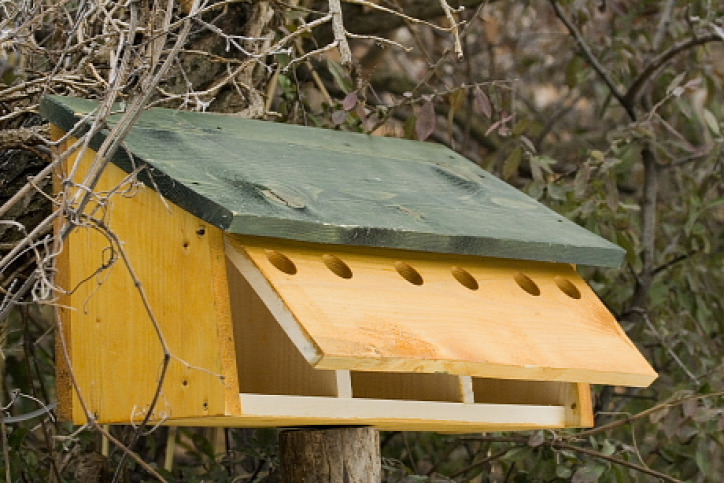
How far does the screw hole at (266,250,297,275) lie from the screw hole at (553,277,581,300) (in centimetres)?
63

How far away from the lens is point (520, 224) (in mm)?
2297

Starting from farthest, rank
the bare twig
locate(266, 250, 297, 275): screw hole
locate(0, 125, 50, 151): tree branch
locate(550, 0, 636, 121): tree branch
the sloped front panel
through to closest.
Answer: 1. locate(550, 0, 636, 121): tree branch
2. locate(0, 125, 50, 151): tree branch
3. the bare twig
4. locate(266, 250, 297, 275): screw hole
5. the sloped front panel

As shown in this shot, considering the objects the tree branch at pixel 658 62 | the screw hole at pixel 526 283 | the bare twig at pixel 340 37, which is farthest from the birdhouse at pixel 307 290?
the tree branch at pixel 658 62

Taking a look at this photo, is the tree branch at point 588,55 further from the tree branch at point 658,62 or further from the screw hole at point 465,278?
the screw hole at point 465,278

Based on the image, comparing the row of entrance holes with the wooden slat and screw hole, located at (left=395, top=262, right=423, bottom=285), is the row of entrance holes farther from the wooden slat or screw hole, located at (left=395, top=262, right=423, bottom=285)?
the wooden slat

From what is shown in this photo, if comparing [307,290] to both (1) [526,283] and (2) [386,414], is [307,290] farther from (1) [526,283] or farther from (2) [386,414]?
(1) [526,283]

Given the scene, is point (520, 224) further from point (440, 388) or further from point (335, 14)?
point (335, 14)

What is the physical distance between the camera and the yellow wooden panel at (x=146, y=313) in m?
1.92

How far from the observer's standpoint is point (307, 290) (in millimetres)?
1873

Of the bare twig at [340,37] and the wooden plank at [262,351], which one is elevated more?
the bare twig at [340,37]

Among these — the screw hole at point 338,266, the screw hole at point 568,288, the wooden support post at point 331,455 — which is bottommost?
the wooden support post at point 331,455

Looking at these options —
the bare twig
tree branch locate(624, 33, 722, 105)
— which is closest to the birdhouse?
the bare twig

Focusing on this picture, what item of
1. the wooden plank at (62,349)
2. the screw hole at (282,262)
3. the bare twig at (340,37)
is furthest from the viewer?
the wooden plank at (62,349)

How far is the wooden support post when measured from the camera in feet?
7.23
